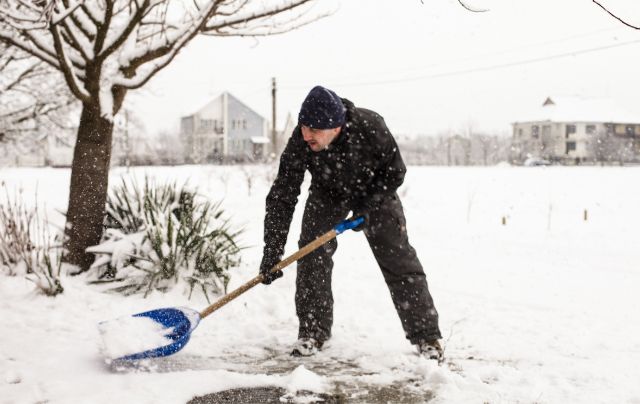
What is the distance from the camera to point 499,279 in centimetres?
591

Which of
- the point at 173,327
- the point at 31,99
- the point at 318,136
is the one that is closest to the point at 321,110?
the point at 318,136

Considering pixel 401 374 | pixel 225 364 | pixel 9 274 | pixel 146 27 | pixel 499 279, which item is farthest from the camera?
pixel 146 27

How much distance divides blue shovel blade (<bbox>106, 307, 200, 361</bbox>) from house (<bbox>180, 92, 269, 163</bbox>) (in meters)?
45.3

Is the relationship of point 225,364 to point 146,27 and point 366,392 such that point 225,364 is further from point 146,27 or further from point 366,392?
point 146,27

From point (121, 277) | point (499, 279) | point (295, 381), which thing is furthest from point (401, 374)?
point (499, 279)

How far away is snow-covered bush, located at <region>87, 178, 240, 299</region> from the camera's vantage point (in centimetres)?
457

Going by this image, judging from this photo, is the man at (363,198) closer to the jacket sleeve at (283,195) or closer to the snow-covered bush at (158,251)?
the jacket sleeve at (283,195)

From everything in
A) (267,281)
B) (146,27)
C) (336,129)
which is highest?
(146,27)

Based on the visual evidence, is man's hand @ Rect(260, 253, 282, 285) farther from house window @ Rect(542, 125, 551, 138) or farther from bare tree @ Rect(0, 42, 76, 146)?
house window @ Rect(542, 125, 551, 138)

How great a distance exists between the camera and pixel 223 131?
5334cm

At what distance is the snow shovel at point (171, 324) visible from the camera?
3069 millimetres

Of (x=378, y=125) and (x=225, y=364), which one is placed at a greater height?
(x=378, y=125)

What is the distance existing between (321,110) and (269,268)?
1.00 m

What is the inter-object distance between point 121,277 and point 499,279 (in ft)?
12.4
